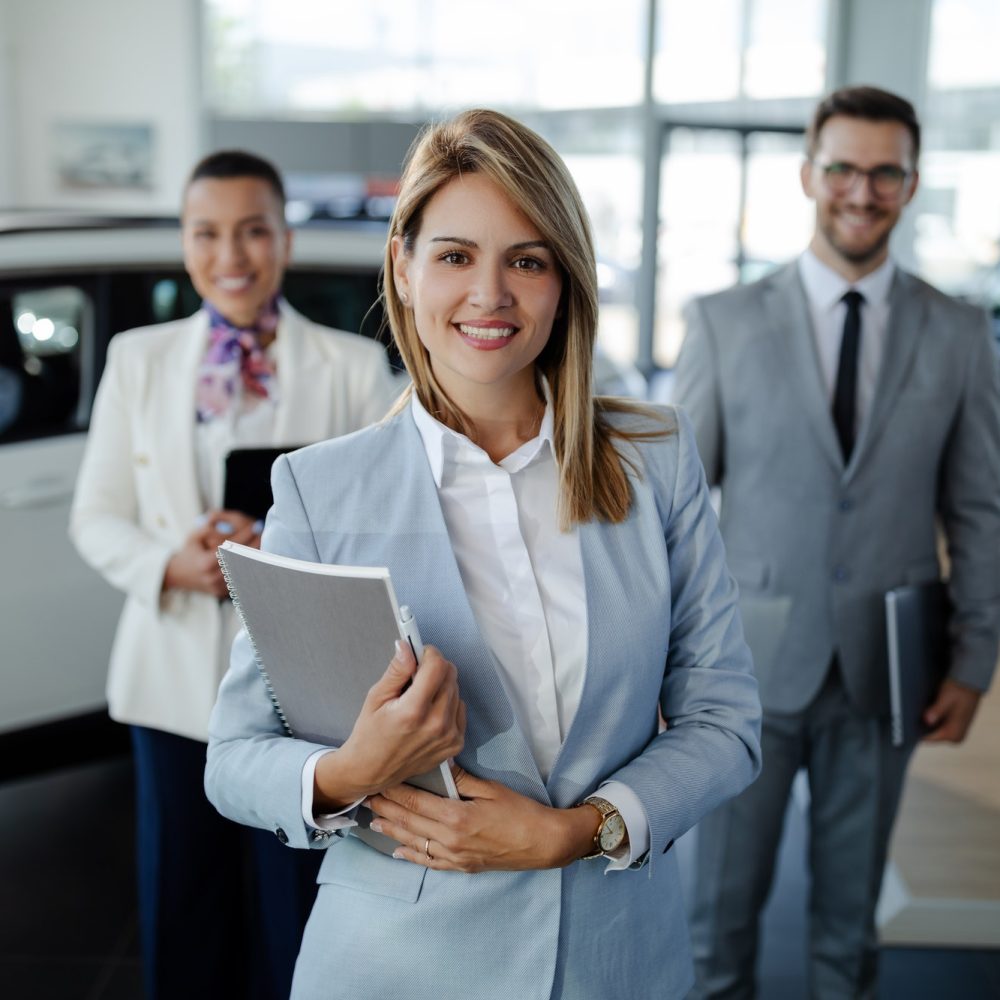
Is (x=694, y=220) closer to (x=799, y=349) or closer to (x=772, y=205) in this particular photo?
(x=772, y=205)

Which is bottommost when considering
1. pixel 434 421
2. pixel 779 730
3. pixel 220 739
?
pixel 779 730

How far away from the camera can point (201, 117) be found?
27.3 ft

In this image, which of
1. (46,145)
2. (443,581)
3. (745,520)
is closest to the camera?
(443,581)

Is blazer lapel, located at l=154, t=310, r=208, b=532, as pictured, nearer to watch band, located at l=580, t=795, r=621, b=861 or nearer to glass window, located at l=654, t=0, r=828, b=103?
watch band, located at l=580, t=795, r=621, b=861

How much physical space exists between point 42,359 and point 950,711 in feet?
7.73

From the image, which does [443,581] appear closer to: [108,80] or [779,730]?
[779,730]

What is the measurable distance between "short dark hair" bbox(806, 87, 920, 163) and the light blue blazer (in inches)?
41.9

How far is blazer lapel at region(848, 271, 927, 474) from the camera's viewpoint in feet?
6.66

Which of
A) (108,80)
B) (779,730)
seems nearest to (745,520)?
(779,730)

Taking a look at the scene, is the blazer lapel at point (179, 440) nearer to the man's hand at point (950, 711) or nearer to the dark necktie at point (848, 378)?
the dark necktie at point (848, 378)

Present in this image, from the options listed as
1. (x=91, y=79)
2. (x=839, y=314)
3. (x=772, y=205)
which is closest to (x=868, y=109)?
(x=839, y=314)

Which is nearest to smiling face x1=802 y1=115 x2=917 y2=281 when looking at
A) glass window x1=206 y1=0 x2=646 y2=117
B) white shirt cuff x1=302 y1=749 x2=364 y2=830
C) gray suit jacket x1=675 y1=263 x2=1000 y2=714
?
gray suit jacket x1=675 y1=263 x2=1000 y2=714

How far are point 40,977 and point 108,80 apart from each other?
7024 millimetres

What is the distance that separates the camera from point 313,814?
46.5 inches
